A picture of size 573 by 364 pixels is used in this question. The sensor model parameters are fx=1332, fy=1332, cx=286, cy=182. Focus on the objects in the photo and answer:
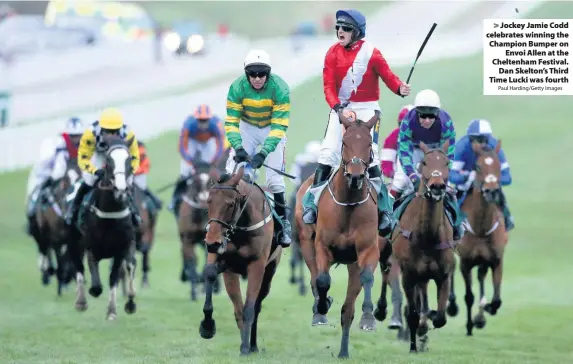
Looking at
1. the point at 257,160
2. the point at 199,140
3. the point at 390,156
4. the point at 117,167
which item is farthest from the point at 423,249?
the point at 199,140

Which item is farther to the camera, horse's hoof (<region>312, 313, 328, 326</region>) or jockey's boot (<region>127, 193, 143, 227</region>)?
jockey's boot (<region>127, 193, 143, 227</region>)

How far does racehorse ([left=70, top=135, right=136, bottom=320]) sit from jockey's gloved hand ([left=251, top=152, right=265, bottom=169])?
11.1 feet

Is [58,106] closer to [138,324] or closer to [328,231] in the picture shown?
[138,324]

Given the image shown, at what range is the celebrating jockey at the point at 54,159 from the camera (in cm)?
2147

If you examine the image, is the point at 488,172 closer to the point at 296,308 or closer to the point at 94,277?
the point at 94,277

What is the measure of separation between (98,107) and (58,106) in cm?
201

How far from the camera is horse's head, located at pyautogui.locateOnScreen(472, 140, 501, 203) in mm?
17828

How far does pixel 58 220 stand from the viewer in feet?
71.9

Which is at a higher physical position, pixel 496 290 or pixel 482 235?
pixel 482 235

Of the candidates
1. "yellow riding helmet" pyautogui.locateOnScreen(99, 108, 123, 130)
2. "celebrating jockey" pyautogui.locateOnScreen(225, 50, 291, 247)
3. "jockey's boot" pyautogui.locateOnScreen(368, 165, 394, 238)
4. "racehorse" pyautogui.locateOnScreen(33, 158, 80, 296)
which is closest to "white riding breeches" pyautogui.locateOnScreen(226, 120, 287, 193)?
"celebrating jockey" pyautogui.locateOnScreen(225, 50, 291, 247)

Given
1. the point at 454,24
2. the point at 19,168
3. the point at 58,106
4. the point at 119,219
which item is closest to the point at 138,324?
the point at 119,219

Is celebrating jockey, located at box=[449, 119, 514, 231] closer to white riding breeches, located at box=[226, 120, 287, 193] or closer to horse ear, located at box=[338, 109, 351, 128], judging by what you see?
white riding breeches, located at box=[226, 120, 287, 193]

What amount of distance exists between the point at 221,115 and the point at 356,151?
34.3 m

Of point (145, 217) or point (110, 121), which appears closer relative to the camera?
point (110, 121)
